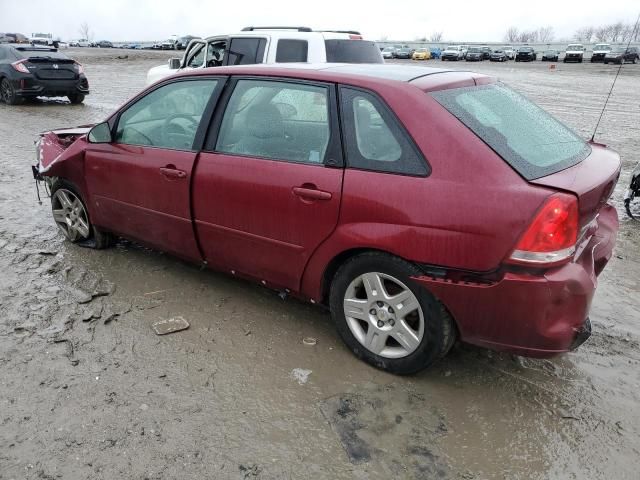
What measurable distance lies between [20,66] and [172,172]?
1243 centimetres

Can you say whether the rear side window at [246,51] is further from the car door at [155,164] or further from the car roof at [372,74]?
the car roof at [372,74]

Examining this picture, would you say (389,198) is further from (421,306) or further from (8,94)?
(8,94)

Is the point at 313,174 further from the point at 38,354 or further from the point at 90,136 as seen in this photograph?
the point at 90,136

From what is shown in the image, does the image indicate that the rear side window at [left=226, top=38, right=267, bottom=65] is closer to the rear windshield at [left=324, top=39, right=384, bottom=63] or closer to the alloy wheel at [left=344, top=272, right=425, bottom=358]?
the rear windshield at [left=324, top=39, right=384, bottom=63]

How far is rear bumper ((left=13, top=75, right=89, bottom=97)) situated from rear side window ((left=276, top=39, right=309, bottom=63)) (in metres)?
8.00

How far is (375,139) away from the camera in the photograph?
9.48 ft

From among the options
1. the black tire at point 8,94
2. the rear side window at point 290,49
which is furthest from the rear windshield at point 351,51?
the black tire at point 8,94

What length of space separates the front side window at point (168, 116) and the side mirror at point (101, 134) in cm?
10

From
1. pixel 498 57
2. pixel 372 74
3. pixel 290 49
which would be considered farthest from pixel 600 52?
pixel 372 74

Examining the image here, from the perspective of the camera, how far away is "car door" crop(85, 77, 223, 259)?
364 centimetres

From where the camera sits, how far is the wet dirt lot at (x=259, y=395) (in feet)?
7.98

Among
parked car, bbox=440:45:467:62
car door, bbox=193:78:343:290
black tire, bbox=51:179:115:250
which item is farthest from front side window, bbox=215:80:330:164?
parked car, bbox=440:45:467:62

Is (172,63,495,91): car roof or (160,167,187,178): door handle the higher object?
(172,63,495,91): car roof

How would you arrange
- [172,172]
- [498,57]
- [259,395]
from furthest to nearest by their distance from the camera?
[498,57], [172,172], [259,395]
